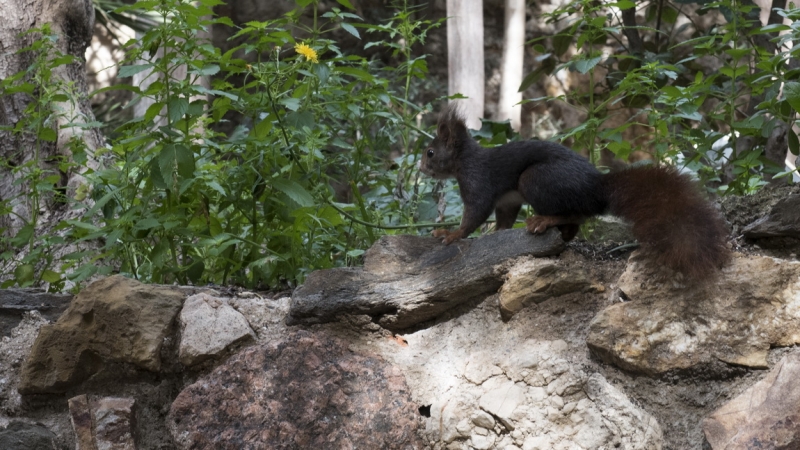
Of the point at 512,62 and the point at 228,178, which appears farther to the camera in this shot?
the point at 512,62

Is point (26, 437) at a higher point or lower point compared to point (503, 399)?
lower

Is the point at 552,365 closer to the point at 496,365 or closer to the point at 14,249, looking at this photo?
the point at 496,365

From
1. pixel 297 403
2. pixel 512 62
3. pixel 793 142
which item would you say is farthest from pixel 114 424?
pixel 512 62

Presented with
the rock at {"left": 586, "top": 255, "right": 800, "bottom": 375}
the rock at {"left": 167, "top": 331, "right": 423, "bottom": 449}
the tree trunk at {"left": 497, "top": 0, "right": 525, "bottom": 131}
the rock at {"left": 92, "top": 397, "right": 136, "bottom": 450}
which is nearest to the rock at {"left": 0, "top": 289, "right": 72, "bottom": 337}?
the rock at {"left": 92, "top": 397, "right": 136, "bottom": 450}

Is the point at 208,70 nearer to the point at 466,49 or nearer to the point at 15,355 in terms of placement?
the point at 15,355

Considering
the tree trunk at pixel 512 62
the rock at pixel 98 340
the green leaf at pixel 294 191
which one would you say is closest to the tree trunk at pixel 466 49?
the tree trunk at pixel 512 62

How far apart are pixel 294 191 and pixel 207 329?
0.54 metres

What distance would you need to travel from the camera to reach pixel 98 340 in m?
2.08

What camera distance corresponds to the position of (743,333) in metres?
1.76

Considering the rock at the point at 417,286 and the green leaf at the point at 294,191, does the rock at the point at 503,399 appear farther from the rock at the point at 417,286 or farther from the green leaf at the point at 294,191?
the green leaf at the point at 294,191

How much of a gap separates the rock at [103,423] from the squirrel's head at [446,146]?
1370mm

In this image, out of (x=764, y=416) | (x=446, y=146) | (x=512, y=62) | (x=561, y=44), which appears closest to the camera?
(x=764, y=416)

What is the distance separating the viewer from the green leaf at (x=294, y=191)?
2359 millimetres

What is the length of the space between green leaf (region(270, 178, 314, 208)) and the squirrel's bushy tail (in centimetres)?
94
